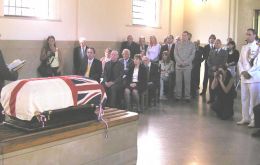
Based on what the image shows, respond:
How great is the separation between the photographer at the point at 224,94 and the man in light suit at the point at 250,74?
0.56 m

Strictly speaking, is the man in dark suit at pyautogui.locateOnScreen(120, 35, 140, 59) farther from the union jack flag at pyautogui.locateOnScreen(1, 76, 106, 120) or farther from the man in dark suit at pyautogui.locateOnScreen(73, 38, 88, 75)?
the union jack flag at pyautogui.locateOnScreen(1, 76, 106, 120)

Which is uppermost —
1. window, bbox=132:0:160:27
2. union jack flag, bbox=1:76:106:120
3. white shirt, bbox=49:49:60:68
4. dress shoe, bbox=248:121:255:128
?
window, bbox=132:0:160:27

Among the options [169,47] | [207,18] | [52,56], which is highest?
[207,18]

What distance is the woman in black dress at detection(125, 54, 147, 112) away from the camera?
8.07 m

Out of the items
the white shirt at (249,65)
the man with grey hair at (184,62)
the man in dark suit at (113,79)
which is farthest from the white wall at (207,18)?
the white shirt at (249,65)

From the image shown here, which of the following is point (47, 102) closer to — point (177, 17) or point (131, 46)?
point (131, 46)

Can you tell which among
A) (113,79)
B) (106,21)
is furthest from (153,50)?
(113,79)

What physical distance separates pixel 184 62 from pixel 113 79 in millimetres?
2184

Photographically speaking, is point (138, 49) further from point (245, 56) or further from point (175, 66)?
point (245, 56)

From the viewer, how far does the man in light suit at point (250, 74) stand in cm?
673

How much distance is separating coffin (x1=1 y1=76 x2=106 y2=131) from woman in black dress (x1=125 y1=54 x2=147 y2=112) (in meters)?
4.94

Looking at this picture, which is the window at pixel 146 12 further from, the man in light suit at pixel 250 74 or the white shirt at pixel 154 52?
the man in light suit at pixel 250 74

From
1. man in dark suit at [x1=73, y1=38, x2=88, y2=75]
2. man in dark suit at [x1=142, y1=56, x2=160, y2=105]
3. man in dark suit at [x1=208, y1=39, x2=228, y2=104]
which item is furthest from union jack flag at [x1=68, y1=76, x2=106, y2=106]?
man in dark suit at [x1=208, y1=39, x2=228, y2=104]

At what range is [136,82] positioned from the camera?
8.19m
